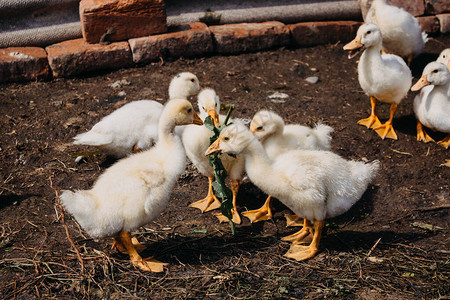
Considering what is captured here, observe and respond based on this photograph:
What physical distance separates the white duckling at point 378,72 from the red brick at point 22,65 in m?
4.42

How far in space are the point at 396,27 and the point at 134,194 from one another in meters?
5.68

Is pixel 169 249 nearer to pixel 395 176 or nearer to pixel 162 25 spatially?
pixel 395 176

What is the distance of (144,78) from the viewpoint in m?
7.29

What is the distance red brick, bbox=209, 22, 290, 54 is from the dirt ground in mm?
452

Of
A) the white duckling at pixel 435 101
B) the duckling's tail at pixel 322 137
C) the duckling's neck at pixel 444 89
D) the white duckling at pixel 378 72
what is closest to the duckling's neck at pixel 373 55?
the white duckling at pixel 378 72

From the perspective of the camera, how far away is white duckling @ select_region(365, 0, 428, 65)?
764 centimetres

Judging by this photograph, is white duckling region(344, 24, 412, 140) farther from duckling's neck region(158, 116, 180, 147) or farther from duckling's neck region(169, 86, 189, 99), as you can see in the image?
duckling's neck region(158, 116, 180, 147)

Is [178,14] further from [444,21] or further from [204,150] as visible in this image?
[444,21]

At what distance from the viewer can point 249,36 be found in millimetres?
8031

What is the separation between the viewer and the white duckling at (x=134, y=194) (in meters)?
3.64

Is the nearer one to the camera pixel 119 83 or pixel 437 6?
pixel 119 83

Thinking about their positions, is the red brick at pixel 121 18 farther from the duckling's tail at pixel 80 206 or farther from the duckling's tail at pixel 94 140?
the duckling's tail at pixel 80 206

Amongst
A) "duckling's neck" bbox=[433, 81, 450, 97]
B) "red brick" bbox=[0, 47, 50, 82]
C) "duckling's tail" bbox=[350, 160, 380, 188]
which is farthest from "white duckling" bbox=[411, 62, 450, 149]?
"red brick" bbox=[0, 47, 50, 82]

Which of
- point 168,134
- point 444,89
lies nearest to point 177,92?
point 168,134
